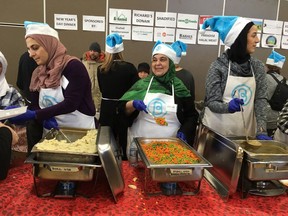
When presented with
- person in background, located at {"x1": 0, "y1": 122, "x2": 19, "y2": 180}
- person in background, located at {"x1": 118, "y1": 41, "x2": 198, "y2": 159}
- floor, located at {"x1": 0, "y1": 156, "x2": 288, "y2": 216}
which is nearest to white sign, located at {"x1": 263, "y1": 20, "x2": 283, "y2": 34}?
person in background, located at {"x1": 118, "y1": 41, "x2": 198, "y2": 159}

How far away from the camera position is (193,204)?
1.06 m

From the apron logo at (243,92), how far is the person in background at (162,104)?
0.89ft

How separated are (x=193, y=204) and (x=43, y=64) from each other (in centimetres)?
109

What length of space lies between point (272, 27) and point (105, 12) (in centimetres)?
218

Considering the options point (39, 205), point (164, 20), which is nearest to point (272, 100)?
point (164, 20)

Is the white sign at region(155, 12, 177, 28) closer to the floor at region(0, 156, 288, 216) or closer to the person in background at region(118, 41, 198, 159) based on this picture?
the person in background at region(118, 41, 198, 159)

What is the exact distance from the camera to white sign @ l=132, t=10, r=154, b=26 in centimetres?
315

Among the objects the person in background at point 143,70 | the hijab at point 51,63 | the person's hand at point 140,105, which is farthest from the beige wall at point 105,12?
the person's hand at point 140,105

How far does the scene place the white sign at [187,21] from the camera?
10.6 ft

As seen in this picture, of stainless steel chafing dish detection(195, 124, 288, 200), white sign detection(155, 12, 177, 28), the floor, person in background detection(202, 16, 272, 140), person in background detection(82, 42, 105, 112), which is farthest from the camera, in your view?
white sign detection(155, 12, 177, 28)

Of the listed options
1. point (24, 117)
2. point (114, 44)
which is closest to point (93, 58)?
point (114, 44)

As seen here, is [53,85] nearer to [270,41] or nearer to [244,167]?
[244,167]

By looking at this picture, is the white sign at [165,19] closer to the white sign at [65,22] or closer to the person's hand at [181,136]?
the white sign at [65,22]

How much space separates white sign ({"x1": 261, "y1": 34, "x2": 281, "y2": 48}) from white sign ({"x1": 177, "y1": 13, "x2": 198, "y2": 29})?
972 mm
